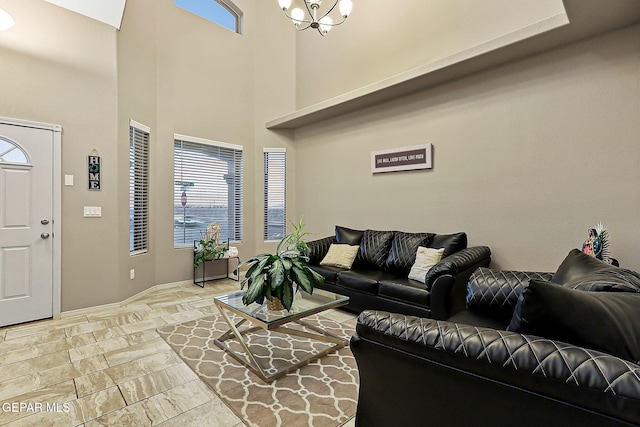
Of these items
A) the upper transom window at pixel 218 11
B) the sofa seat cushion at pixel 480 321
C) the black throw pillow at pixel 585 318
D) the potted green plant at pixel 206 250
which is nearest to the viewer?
the black throw pillow at pixel 585 318

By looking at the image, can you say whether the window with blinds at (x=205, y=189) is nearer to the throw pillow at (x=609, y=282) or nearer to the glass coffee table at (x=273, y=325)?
the glass coffee table at (x=273, y=325)

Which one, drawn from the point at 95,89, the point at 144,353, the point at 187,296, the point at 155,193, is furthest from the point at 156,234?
the point at 144,353

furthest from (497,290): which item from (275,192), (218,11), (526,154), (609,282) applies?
(218,11)

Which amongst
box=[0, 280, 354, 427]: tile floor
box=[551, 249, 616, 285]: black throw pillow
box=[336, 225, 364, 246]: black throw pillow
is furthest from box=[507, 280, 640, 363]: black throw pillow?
box=[336, 225, 364, 246]: black throw pillow

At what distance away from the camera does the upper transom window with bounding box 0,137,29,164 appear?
317cm

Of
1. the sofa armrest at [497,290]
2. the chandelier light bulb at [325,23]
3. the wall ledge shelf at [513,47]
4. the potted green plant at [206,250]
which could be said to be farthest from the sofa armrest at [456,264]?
the potted green plant at [206,250]

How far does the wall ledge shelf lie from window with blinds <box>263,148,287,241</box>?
1.61 m

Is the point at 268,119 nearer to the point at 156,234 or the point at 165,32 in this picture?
the point at 165,32

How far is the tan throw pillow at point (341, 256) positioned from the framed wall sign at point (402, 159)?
4.26ft

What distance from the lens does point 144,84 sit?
173 inches

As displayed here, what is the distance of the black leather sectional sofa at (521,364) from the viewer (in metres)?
0.93

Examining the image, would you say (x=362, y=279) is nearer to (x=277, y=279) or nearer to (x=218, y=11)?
(x=277, y=279)

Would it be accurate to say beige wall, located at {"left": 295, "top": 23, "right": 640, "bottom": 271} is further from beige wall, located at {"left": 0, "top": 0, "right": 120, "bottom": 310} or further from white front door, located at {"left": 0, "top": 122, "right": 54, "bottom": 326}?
white front door, located at {"left": 0, "top": 122, "right": 54, "bottom": 326}

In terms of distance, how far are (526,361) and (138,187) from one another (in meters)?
4.81
